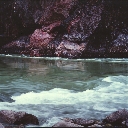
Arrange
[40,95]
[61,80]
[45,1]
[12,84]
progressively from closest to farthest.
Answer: [40,95], [12,84], [61,80], [45,1]

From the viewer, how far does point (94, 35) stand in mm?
27391

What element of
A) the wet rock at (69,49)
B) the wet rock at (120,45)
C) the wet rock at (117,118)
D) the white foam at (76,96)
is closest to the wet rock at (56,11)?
the wet rock at (69,49)

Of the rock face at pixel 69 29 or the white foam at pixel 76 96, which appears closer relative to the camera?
the white foam at pixel 76 96

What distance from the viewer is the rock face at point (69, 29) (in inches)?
1035

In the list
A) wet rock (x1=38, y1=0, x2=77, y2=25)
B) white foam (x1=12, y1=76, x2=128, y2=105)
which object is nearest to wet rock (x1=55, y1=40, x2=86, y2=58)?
wet rock (x1=38, y1=0, x2=77, y2=25)

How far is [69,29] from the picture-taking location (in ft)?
89.5

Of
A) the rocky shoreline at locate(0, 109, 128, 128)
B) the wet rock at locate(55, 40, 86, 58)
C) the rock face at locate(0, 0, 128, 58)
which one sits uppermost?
the rock face at locate(0, 0, 128, 58)

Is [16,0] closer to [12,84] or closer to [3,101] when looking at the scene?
[12,84]

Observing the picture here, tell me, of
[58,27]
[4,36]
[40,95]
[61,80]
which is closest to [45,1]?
[58,27]

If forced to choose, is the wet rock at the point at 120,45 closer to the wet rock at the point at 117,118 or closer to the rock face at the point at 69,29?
the rock face at the point at 69,29

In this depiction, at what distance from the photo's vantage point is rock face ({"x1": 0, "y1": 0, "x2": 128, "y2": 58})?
26297mm

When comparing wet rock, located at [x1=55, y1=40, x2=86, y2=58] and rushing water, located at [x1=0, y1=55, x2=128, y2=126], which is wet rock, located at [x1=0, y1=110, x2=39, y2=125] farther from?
wet rock, located at [x1=55, y1=40, x2=86, y2=58]

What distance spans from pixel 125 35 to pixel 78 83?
16485mm

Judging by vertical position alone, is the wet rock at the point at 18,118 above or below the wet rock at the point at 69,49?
below
